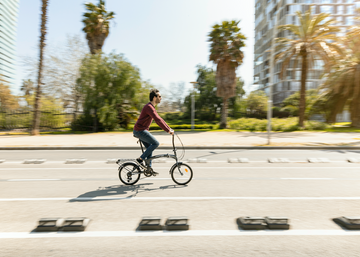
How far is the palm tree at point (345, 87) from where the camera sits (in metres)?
23.9

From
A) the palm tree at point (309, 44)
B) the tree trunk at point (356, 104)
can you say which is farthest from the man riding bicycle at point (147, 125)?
the tree trunk at point (356, 104)

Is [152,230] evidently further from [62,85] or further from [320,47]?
[62,85]

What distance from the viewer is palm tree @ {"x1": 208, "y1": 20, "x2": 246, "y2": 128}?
2659cm

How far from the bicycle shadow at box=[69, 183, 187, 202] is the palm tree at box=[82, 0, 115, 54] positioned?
2545 centimetres

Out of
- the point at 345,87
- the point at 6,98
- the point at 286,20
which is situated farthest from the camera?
the point at 286,20

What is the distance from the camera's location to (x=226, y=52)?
26.7 meters

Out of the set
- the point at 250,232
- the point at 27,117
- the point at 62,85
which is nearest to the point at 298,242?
the point at 250,232

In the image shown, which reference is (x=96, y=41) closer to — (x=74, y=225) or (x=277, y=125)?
(x=277, y=125)

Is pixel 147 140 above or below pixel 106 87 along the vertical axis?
below

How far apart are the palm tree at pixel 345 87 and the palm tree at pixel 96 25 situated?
24678 millimetres

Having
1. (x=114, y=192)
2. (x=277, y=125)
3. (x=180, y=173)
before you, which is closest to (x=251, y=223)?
(x=180, y=173)

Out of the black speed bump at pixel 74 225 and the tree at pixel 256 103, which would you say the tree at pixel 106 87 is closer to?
the black speed bump at pixel 74 225

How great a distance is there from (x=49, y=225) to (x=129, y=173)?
8.20 feet

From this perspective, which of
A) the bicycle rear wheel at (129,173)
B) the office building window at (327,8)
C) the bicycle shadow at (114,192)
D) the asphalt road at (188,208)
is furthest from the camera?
the office building window at (327,8)
